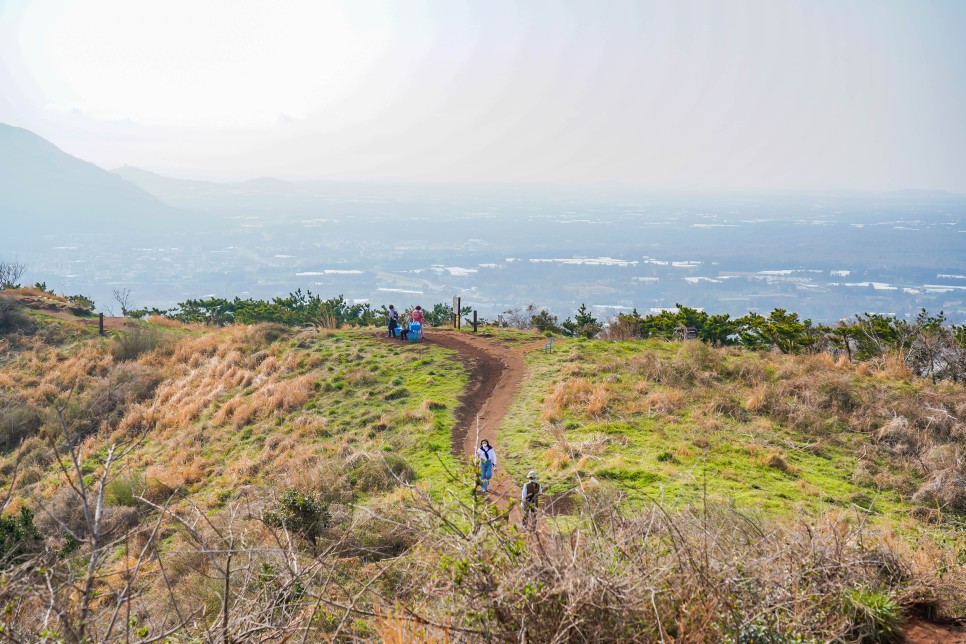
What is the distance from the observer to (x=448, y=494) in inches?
431

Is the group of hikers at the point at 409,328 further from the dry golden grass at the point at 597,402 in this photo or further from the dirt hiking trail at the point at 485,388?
the dry golden grass at the point at 597,402

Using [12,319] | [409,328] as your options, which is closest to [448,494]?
[409,328]

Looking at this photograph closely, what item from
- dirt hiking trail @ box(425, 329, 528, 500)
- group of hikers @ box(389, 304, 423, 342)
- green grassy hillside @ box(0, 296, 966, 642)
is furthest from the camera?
group of hikers @ box(389, 304, 423, 342)

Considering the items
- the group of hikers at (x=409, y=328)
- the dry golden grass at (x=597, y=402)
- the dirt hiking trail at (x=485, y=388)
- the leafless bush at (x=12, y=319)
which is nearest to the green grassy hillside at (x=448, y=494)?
the dry golden grass at (x=597, y=402)

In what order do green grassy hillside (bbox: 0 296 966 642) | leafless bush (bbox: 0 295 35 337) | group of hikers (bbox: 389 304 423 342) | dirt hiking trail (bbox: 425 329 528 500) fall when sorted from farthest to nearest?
leafless bush (bbox: 0 295 35 337) → group of hikers (bbox: 389 304 423 342) → dirt hiking trail (bbox: 425 329 528 500) → green grassy hillside (bbox: 0 296 966 642)

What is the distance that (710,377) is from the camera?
1903 cm

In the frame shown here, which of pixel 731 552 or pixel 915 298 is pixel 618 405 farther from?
pixel 915 298

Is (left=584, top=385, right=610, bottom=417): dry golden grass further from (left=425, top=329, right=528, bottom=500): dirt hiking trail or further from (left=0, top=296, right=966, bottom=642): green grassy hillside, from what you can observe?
(left=425, top=329, right=528, bottom=500): dirt hiking trail

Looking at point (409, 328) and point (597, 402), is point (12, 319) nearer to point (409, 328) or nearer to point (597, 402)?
point (409, 328)

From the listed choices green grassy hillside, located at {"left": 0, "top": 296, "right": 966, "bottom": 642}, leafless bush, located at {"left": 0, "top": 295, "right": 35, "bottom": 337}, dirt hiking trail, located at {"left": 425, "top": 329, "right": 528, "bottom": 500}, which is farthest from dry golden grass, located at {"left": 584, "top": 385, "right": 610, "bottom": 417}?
leafless bush, located at {"left": 0, "top": 295, "right": 35, "bottom": 337}

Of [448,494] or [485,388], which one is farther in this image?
[485,388]

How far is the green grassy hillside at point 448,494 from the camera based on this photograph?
4.20m

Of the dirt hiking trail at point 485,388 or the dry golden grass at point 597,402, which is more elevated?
the dry golden grass at point 597,402

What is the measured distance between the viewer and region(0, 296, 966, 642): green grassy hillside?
165 inches
